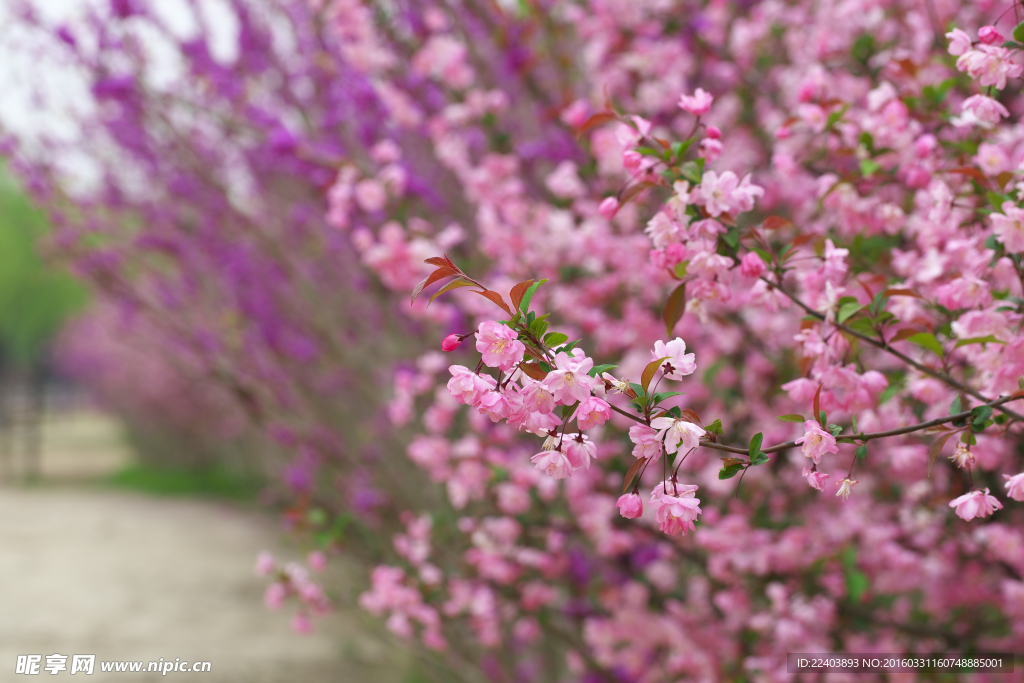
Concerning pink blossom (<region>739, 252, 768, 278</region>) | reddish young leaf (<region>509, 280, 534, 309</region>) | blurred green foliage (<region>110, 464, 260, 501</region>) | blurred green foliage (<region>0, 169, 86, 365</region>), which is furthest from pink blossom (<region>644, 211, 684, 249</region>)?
blurred green foliage (<region>0, 169, 86, 365</region>)

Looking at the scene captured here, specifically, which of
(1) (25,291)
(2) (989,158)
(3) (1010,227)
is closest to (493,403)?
(3) (1010,227)

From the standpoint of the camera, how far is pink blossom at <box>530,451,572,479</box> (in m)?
1.13

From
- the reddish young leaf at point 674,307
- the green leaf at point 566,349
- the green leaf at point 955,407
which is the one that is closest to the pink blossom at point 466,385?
the green leaf at point 566,349

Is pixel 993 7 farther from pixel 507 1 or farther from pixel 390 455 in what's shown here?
pixel 390 455

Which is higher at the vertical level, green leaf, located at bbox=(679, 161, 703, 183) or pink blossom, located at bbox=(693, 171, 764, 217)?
green leaf, located at bbox=(679, 161, 703, 183)

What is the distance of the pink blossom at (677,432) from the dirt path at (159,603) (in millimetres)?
2621

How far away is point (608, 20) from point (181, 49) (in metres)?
2.25

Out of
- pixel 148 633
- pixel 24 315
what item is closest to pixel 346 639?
pixel 148 633

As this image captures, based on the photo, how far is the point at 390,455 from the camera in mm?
4418

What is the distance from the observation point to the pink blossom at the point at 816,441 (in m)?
1.21

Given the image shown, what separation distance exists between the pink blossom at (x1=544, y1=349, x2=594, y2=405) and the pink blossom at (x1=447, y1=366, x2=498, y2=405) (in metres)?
0.10

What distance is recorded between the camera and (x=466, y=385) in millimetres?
1103

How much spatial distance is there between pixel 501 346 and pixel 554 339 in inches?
3.2

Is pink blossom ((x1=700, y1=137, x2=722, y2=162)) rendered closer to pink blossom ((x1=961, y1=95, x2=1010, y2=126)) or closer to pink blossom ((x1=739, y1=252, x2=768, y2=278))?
pink blossom ((x1=739, y1=252, x2=768, y2=278))
